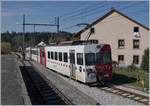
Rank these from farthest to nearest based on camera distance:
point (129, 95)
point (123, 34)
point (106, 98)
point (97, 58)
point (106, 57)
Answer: point (123, 34) → point (106, 57) → point (97, 58) → point (129, 95) → point (106, 98)

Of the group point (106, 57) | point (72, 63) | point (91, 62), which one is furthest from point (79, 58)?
point (72, 63)

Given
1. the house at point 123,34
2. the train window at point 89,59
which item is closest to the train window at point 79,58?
the train window at point 89,59

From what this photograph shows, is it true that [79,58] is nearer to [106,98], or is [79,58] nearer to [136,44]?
[106,98]

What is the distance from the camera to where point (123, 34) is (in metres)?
61.3

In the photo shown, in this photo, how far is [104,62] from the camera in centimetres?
2347

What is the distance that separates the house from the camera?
6100 cm

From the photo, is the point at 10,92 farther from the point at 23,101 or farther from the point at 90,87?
the point at 90,87

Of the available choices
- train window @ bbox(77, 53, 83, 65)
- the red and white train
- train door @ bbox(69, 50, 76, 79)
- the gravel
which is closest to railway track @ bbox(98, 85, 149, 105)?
the gravel

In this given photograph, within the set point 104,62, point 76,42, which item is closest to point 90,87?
point 104,62

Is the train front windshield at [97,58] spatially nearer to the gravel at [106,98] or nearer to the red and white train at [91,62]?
the red and white train at [91,62]

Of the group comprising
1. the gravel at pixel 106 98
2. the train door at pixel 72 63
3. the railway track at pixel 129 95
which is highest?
the train door at pixel 72 63

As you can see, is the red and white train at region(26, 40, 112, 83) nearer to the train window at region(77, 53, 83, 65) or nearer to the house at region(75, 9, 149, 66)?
the train window at region(77, 53, 83, 65)

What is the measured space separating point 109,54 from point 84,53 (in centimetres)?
168

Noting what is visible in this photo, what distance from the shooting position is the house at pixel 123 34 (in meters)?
61.0
